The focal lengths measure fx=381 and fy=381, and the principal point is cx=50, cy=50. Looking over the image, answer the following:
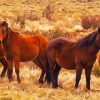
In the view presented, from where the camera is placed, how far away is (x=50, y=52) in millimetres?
9906

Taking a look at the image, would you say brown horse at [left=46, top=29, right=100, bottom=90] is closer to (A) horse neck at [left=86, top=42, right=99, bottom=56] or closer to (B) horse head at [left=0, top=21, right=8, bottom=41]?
(A) horse neck at [left=86, top=42, right=99, bottom=56]

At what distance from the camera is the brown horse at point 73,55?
9.02 metres

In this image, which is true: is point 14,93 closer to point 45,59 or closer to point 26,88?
point 26,88

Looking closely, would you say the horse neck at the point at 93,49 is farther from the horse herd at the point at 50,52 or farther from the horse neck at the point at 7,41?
the horse neck at the point at 7,41

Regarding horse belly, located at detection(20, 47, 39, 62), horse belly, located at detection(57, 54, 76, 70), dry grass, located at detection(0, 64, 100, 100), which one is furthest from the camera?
horse belly, located at detection(20, 47, 39, 62)

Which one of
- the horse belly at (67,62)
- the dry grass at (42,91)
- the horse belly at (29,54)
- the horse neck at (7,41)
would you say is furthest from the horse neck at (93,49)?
the horse neck at (7,41)

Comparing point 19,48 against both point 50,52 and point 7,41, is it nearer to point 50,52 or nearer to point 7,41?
point 7,41

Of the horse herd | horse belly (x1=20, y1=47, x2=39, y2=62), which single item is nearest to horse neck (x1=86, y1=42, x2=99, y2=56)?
the horse herd

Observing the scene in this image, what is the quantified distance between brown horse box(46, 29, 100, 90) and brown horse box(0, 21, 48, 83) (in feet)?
1.86

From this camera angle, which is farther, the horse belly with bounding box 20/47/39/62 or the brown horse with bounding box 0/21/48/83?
the horse belly with bounding box 20/47/39/62

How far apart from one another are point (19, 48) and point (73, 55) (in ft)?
5.03

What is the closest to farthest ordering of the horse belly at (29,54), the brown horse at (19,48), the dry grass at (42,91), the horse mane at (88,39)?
the dry grass at (42,91), the horse mane at (88,39), the brown horse at (19,48), the horse belly at (29,54)

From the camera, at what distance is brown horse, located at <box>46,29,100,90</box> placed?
29.6 ft

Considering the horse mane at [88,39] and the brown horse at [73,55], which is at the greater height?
the horse mane at [88,39]
